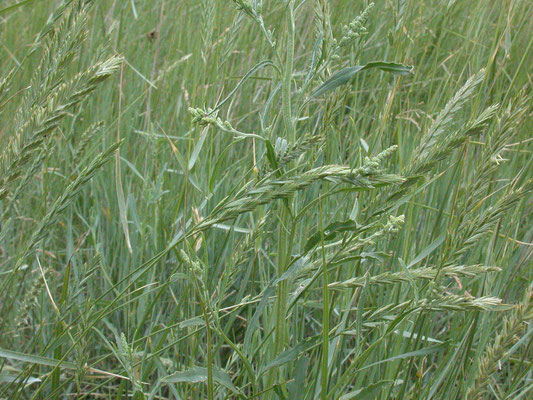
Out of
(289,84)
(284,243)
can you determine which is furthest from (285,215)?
(289,84)

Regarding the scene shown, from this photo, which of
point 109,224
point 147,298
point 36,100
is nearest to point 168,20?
point 109,224

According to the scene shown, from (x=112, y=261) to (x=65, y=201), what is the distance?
82cm

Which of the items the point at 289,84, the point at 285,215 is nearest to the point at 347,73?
the point at 289,84

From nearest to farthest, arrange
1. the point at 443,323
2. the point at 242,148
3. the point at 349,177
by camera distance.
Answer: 1. the point at 349,177
2. the point at 443,323
3. the point at 242,148

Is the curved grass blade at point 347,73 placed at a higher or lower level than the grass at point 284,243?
higher

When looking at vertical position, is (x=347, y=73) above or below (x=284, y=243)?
above

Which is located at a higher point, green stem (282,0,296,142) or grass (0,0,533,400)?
green stem (282,0,296,142)

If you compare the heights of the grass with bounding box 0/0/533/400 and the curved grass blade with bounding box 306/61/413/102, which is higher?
the curved grass blade with bounding box 306/61/413/102

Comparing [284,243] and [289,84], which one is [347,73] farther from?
[284,243]

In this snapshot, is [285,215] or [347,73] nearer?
[347,73]

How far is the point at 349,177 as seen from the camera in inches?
30.5

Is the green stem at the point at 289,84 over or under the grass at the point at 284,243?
over

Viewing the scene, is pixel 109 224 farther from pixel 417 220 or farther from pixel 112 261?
pixel 417 220

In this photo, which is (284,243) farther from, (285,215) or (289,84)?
(289,84)
